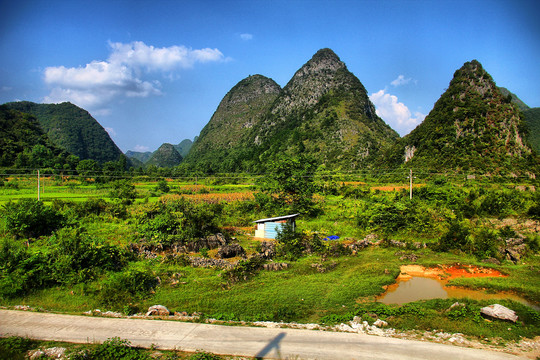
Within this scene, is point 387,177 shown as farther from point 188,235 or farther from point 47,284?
point 47,284

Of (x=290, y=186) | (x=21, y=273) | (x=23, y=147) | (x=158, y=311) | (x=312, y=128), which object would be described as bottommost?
(x=158, y=311)

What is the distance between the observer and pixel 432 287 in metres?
10.3

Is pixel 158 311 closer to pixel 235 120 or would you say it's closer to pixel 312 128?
pixel 312 128

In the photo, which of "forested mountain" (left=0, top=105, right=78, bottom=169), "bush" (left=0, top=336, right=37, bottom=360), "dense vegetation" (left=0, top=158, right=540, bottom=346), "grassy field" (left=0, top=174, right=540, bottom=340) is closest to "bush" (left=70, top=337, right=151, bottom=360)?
"bush" (left=0, top=336, right=37, bottom=360)

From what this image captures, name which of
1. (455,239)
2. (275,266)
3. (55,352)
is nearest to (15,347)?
(55,352)

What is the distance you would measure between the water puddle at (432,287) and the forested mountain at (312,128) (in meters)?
54.9

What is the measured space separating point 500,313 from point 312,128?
8426 cm

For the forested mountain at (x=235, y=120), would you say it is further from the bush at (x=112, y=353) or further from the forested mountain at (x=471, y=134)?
the bush at (x=112, y=353)

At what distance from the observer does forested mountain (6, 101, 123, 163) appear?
109312 mm

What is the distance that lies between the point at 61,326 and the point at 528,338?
34.7 feet

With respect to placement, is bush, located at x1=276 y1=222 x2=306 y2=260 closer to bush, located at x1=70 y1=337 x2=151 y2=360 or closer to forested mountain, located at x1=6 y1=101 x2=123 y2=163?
bush, located at x1=70 y1=337 x2=151 y2=360

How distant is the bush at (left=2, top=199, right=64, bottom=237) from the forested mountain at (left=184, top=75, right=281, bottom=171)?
91.6m

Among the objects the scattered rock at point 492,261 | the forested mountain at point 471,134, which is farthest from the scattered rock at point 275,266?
the forested mountain at point 471,134

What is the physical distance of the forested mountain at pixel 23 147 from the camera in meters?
47.0
